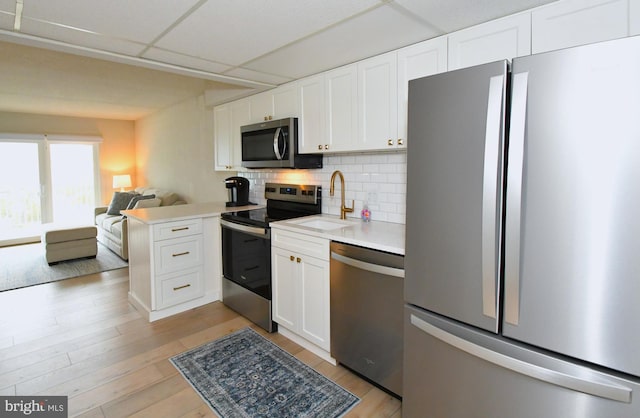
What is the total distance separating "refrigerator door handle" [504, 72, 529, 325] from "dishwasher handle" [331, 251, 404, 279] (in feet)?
2.00

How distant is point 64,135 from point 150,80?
3804 millimetres

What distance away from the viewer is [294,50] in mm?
2312

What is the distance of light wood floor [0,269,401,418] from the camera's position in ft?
6.56

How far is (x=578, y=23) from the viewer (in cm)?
157

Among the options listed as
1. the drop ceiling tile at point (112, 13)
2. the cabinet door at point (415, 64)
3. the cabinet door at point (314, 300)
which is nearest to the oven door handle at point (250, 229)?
the cabinet door at point (314, 300)

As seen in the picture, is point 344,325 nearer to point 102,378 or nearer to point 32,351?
point 102,378

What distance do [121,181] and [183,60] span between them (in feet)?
18.8

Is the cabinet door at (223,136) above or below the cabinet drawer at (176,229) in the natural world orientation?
above

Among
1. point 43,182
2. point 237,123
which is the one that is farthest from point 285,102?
point 43,182

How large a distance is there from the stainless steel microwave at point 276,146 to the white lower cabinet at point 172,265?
0.77m

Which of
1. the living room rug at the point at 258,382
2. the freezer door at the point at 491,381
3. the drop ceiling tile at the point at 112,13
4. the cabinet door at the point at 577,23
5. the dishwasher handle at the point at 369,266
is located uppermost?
the drop ceiling tile at the point at 112,13

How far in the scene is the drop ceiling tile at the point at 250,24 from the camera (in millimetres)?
1695

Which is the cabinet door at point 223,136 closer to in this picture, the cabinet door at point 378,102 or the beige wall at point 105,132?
the cabinet door at point 378,102

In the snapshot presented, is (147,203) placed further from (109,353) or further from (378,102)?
(378,102)
